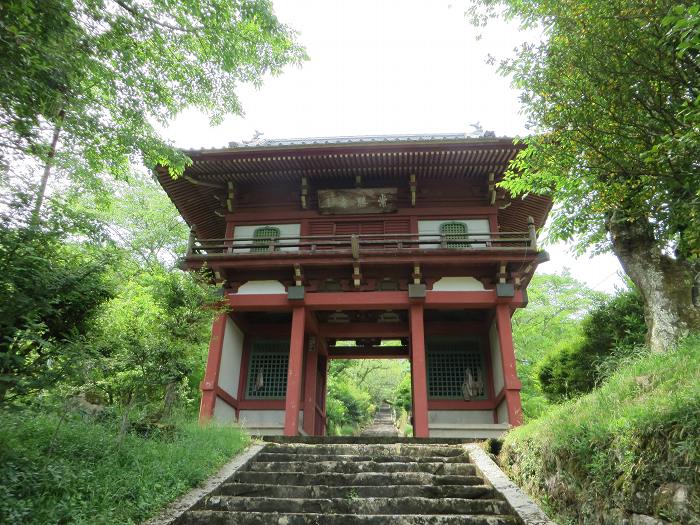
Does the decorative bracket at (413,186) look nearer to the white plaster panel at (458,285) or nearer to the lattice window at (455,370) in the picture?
the white plaster panel at (458,285)

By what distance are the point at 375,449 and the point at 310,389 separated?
585cm

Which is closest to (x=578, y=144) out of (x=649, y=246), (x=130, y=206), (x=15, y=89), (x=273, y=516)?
(x=649, y=246)

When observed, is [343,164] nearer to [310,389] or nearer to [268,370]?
[268,370]

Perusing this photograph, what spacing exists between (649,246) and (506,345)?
3.78 m

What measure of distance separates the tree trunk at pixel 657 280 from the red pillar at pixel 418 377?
439 centimetres

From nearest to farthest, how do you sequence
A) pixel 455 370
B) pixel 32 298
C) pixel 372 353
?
pixel 32 298
pixel 455 370
pixel 372 353

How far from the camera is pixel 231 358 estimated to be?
38.1ft

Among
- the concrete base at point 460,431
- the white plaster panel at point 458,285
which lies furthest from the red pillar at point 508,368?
the concrete base at point 460,431

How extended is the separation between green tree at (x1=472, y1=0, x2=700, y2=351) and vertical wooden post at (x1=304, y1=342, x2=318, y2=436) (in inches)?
322

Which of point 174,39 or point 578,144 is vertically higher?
point 174,39

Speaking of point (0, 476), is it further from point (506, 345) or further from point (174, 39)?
point (506, 345)

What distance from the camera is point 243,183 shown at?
12.0 m

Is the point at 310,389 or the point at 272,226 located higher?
the point at 272,226

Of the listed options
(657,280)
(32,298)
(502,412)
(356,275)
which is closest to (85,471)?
(32,298)
